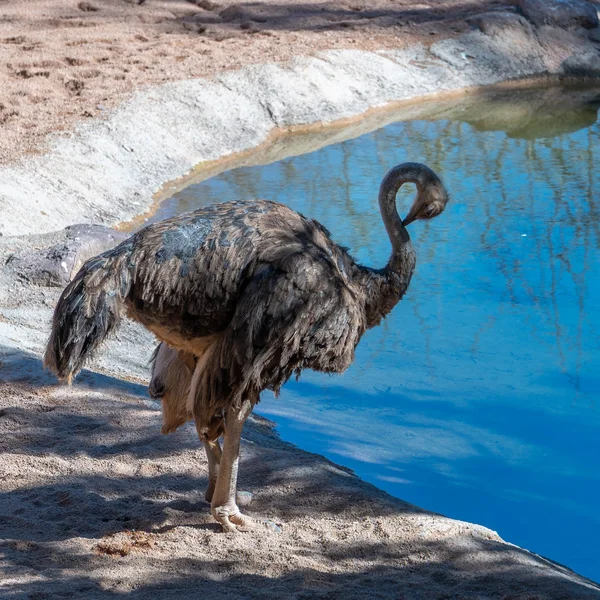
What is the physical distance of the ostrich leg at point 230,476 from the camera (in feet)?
13.0

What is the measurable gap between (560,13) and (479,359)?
10.0 meters

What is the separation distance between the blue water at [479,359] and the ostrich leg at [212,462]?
1.29 m

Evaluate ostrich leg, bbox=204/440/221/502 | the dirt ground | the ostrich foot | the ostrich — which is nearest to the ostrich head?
the ostrich

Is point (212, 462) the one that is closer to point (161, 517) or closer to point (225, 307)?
point (161, 517)

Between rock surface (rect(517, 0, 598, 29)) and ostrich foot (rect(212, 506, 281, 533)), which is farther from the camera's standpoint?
rock surface (rect(517, 0, 598, 29))

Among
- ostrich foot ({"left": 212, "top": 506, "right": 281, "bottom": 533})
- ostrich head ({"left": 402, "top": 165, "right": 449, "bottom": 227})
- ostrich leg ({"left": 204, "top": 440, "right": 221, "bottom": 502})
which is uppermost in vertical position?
ostrich head ({"left": 402, "top": 165, "right": 449, "bottom": 227})

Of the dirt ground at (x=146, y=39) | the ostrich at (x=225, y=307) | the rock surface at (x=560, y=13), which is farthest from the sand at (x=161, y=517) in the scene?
the rock surface at (x=560, y=13)

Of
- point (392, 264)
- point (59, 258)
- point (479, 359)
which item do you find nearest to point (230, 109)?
point (59, 258)

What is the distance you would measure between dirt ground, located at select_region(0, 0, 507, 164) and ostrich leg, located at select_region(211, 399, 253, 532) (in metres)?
5.98

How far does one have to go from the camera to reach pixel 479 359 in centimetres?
651

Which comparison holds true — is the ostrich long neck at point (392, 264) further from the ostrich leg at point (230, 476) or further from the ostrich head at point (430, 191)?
the ostrich leg at point (230, 476)

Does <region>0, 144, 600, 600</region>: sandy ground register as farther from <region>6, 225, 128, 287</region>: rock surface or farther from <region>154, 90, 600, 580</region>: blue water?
<region>6, 225, 128, 287</region>: rock surface

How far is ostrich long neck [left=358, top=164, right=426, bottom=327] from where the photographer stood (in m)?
4.49

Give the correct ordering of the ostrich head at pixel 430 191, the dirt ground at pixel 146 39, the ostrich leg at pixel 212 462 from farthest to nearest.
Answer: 1. the dirt ground at pixel 146 39
2. the ostrich head at pixel 430 191
3. the ostrich leg at pixel 212 462
